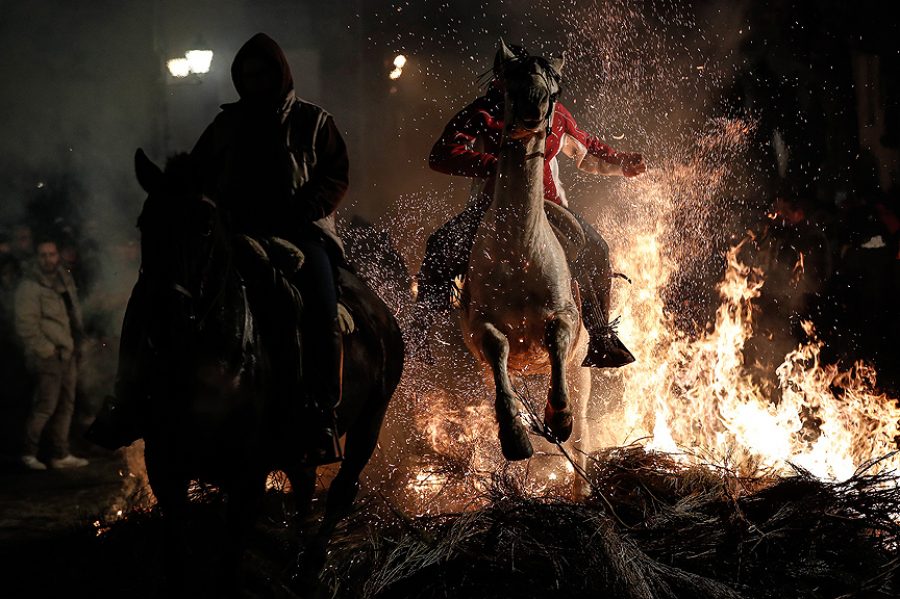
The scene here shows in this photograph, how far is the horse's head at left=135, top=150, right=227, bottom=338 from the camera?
148 inches

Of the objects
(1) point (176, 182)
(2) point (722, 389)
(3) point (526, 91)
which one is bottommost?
(2) point (722, 389)

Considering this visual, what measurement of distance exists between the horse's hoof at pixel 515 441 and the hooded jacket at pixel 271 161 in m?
1.84

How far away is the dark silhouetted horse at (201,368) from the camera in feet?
12.4

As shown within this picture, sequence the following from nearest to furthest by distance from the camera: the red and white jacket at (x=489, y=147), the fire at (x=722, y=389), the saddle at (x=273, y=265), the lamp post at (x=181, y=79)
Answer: the saddle at (x=273, y=265) < the red and white jacket at (x=489, y=147) < the fire at (x=722, y=389) < the lamp post at (x=181, y=79)

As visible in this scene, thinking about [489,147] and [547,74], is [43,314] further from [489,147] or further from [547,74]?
[547,74]

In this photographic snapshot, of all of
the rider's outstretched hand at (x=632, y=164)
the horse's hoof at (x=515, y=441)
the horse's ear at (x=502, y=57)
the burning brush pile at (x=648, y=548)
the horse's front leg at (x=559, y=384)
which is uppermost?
the horse's ear at (x=502, y=57)

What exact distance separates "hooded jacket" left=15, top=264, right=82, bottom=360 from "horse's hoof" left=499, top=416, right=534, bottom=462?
6365mm

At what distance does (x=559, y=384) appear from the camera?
577 cm

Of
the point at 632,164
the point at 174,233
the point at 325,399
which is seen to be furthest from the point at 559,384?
the point at 174,233

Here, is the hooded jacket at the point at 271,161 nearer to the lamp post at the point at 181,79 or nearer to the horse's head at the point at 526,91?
the horse's head at the point at 526,91

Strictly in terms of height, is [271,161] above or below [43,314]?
above

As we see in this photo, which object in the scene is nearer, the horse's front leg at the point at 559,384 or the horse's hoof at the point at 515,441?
the horse's hoof at the point at 515,441

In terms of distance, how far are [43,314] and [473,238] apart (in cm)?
577

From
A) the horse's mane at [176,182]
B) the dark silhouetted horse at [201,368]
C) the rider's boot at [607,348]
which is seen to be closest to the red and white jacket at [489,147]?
the rider's boot at [607,348]
